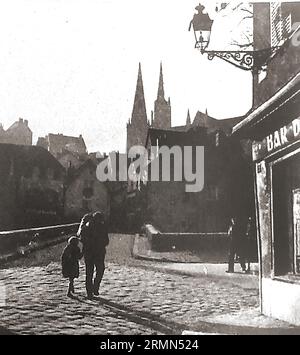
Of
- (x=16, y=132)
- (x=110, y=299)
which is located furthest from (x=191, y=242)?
(x=16, y=132)

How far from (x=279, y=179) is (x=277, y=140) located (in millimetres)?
536

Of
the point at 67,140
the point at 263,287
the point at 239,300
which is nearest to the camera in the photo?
the point at 263,287

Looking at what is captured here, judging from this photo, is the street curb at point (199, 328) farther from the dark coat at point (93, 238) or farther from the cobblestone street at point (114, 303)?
the dark coat at point (93, 238)

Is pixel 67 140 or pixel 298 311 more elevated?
pixel 67 140

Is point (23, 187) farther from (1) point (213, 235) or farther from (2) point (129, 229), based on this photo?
(2) point (129, 229)

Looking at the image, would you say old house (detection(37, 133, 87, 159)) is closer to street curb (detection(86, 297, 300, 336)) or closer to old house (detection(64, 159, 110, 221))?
old house (detection(64, 159, 110, 221))

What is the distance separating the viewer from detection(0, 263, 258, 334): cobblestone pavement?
5594mm

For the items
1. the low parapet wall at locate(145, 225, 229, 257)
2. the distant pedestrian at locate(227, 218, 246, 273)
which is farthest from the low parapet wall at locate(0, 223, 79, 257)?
the distant pedestrian at locate(227, 218, 246, 273)

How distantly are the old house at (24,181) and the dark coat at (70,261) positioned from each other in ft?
4.64

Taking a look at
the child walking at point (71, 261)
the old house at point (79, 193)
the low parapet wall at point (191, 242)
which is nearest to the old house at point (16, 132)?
the old house at point (79, 193)

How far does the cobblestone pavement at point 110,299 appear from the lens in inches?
220
